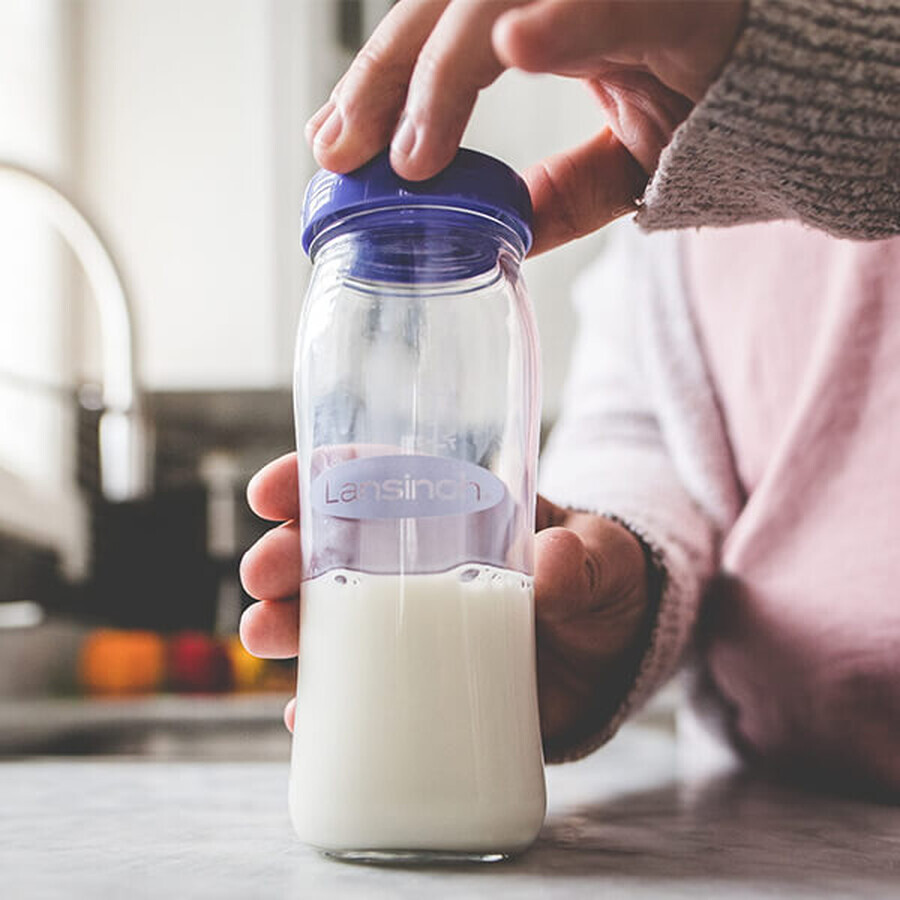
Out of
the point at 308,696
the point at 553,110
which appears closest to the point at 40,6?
the point at 553,110

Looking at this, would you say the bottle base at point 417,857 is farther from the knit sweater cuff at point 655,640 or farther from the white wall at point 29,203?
the white wall at point 29,203

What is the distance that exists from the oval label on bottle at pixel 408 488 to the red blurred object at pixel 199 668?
893 mm

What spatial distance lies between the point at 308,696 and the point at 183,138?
1.94 meters

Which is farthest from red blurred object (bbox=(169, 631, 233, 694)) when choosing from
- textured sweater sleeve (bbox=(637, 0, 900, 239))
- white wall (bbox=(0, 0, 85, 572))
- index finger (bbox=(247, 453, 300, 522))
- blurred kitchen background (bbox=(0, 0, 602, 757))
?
textured sweater sleeve (bbox=(637, 0, 900, 239))

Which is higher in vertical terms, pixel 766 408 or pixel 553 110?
pixel 553 110

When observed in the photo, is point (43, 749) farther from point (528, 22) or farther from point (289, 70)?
point (289, 70)

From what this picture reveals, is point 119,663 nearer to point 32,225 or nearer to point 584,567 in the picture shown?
point 584,567

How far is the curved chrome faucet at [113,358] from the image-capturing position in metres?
1.04

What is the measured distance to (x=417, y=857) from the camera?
321 millimetres

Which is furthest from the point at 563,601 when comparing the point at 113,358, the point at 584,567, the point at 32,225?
the point at 32,225

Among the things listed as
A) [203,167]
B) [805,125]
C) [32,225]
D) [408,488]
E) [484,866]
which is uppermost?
[203,167]

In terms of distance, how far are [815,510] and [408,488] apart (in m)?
0.28

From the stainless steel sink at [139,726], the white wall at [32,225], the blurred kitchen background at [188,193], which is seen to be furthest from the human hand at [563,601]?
the white wall at [32,225]

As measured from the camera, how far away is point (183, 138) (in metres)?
2.12
